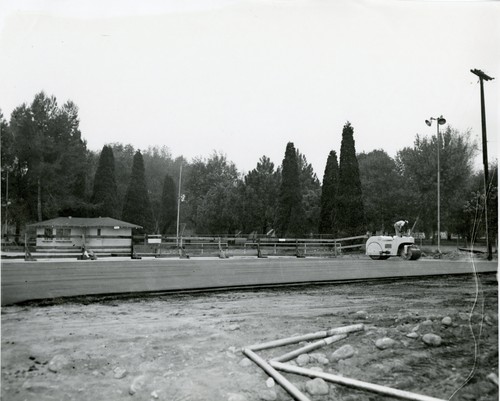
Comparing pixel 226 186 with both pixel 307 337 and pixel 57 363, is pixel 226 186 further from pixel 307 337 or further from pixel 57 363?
pixel 57 363

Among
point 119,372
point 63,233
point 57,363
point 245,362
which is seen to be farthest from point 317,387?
point 63,233

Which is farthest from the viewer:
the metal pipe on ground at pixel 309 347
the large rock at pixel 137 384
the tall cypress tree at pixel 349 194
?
the tall cypress tree at pixel 349 194

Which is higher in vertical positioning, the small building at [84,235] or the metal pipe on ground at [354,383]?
the small building at [84,235]

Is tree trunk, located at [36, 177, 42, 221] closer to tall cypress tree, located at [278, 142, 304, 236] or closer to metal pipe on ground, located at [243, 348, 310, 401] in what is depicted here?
metal pipe on ground, located at [243, 348, 310, 401]

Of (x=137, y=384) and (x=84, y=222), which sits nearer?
(x=137, y=384)

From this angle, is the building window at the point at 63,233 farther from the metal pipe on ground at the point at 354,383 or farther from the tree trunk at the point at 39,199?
the metal pipe on ground at the point at 354,383

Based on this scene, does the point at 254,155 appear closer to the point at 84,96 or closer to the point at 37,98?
the point at 84,96

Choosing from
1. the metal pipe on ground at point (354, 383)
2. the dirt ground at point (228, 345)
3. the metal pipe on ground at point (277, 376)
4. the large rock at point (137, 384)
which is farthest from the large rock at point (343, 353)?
the large rock at point (137, 384)

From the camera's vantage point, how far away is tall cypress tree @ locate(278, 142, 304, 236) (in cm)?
243

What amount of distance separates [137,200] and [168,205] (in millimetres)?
210

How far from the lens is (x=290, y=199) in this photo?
3.11m

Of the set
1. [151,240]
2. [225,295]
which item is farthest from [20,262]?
[225,295]

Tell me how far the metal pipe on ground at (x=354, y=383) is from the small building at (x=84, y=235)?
982mm

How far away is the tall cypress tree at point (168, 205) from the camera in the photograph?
222cm
